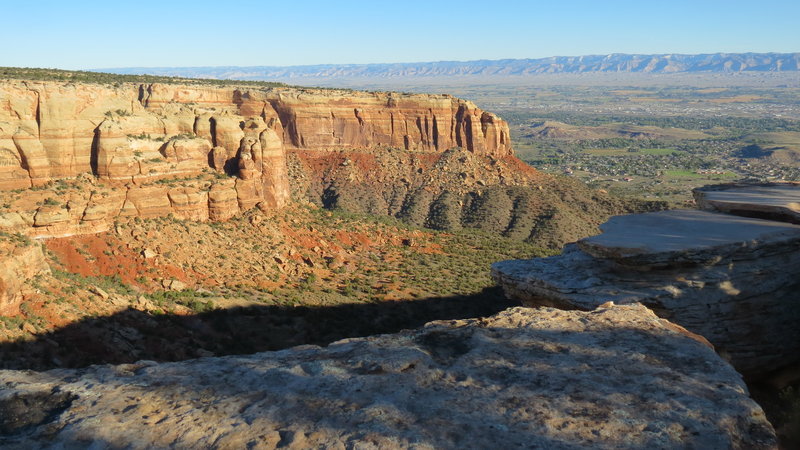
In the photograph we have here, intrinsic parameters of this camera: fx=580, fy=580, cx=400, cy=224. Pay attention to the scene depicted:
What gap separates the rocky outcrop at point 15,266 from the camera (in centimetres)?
2300

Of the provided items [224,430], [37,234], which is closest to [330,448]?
[224,430]

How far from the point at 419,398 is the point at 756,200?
1788 centimetres

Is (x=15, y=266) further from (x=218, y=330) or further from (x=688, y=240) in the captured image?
(x=688, y=240)

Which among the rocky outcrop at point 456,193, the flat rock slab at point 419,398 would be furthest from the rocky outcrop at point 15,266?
the rocky outcrop at point 456,193

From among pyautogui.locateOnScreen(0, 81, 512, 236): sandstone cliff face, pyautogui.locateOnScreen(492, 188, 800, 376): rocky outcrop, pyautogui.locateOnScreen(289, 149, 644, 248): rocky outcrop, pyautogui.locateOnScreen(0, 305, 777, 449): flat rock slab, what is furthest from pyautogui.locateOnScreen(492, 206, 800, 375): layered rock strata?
pyautogui.locateOnScreen(289, 149, 644, 248): rocky outcrop

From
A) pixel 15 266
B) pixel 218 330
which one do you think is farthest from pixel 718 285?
pixel 15 266

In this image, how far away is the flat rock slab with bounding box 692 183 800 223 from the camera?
20211 millimetres

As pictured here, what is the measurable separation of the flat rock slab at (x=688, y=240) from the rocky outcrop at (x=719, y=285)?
0.03 metres

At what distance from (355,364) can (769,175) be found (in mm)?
136979

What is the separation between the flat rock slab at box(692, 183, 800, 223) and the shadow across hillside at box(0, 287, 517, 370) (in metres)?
15.4

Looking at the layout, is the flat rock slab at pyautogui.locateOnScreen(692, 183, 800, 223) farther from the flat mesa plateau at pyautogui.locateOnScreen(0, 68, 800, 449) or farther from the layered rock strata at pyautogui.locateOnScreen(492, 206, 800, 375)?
Answer: the layered rock strata at pyautogui.locateOnScreen(492, 206, 800, 375)

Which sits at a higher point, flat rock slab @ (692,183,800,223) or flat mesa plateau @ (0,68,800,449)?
flat rock slab @ (692,183,800,223)

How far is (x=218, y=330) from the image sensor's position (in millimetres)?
29203

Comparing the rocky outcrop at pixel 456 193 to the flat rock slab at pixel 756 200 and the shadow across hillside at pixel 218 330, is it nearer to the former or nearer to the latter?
the shadow across hillside at pixel 218 330
